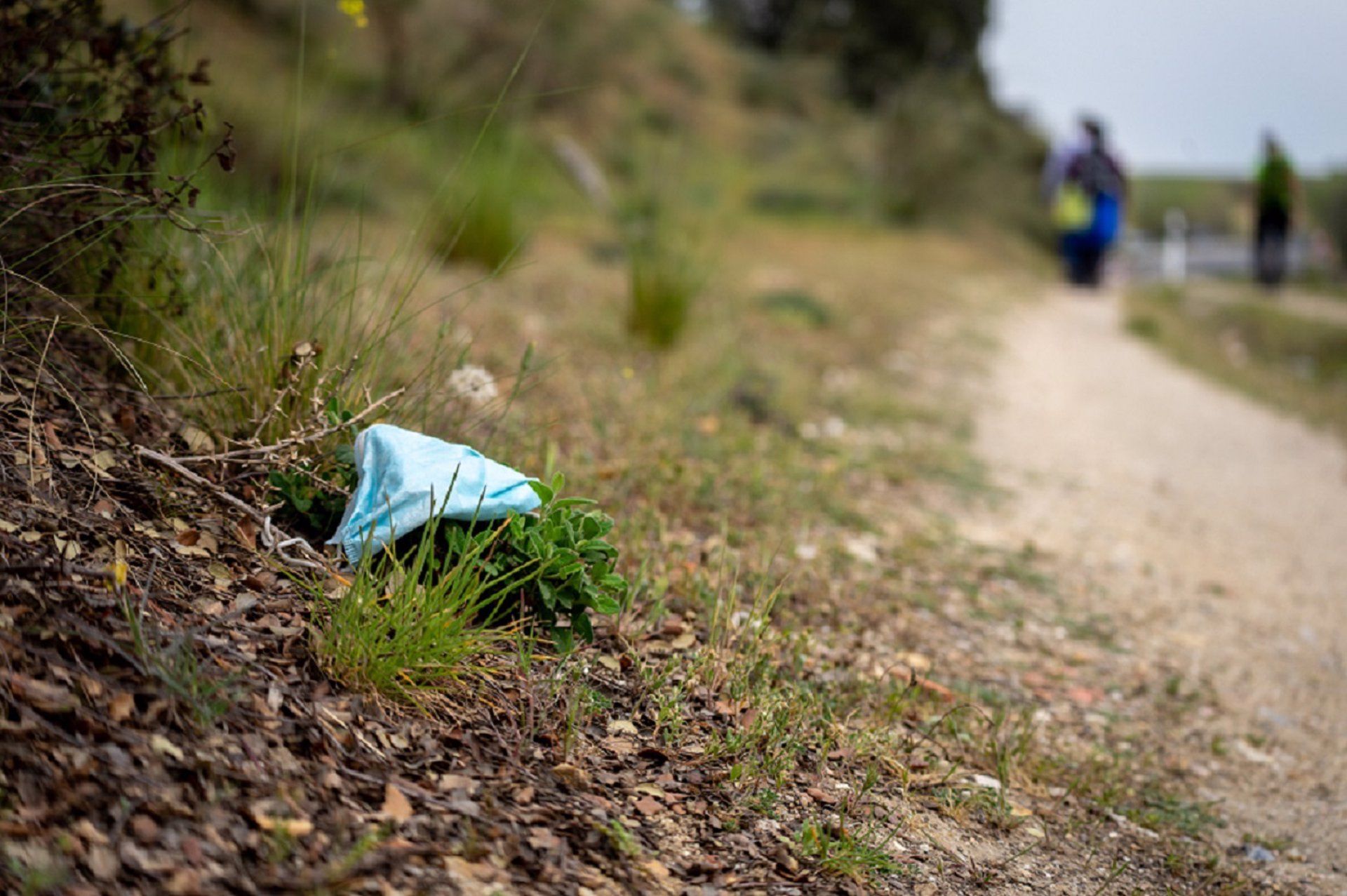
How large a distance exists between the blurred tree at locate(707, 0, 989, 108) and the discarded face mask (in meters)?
24.6

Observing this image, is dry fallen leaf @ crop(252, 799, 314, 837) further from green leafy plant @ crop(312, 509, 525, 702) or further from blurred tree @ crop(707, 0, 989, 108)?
blurred tree @ crop(707, 0, 989, 108)

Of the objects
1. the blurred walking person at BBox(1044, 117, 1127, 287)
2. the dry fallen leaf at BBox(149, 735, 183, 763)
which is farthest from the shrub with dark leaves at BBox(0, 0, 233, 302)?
the blurred walking person at BBox(1044, 117, 1127, 287)

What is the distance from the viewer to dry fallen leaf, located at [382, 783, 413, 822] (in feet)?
5.44

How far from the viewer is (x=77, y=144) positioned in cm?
240

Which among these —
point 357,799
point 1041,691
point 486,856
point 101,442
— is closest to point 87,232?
point 101,442

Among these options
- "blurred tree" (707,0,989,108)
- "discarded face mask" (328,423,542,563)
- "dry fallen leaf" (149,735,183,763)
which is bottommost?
"dry fallen leaf" (149,735,183,763)

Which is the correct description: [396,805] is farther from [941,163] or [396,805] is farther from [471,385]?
[941,163]

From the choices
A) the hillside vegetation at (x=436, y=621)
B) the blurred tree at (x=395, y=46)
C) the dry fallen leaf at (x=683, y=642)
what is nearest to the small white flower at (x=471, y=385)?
the hillside vegetation at (x=436, y=621)

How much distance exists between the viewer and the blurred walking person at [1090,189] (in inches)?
421

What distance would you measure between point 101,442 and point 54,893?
1049 millimetres

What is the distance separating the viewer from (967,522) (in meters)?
4.14

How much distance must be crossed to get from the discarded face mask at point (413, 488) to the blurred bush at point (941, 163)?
1361 cm

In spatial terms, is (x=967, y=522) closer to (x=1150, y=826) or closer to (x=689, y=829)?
(x=1150, y=826)

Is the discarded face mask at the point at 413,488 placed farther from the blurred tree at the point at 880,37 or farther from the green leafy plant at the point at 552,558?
the blurred tree at the point at 880,37
